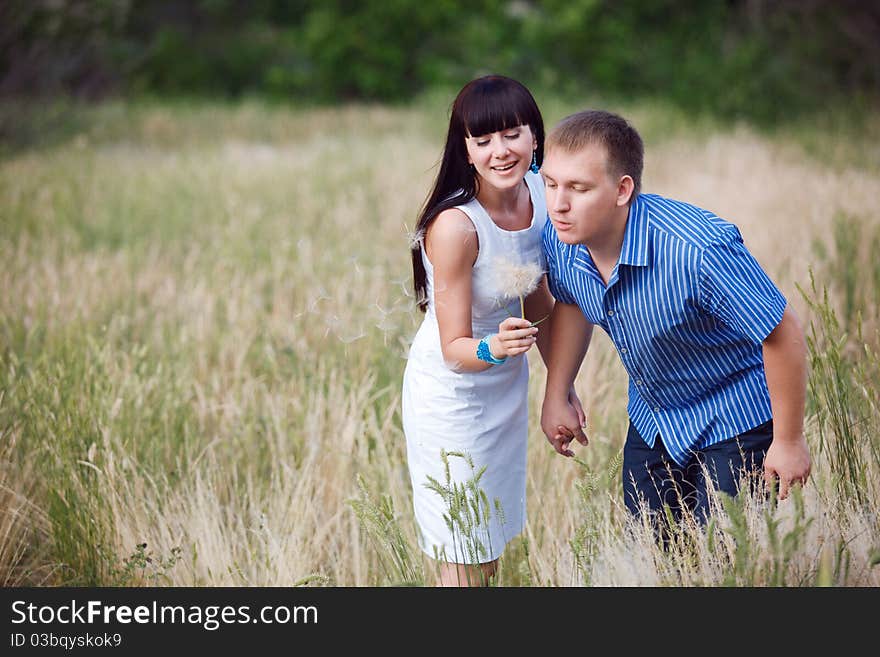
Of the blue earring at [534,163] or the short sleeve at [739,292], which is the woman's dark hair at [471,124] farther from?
the short sleeve at [739,292]

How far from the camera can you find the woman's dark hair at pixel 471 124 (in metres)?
2.16

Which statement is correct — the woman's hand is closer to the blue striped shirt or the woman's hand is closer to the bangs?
the blue striped shirt

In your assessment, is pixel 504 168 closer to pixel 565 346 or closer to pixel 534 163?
pixel 534 163

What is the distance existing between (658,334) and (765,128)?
1240cm

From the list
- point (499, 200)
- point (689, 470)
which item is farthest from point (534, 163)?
point (689, 470)

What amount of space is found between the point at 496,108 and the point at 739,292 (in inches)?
29.0

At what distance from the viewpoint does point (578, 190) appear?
2.08 meters

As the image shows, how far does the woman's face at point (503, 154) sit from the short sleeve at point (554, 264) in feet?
0.67

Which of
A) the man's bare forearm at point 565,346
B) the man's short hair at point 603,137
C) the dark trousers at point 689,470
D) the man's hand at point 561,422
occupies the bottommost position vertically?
the dark trousers at point 689,470

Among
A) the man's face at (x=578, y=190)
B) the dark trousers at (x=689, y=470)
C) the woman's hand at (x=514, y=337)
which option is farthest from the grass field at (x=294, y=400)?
the man's face at (x=578, y=190)

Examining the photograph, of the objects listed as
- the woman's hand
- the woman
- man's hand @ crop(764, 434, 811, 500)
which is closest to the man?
man's hand @ crop(764, 434, 811, 500)

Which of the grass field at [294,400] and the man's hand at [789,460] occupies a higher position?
the grass field at [294,400]

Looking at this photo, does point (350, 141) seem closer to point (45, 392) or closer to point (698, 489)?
point (45, 392)

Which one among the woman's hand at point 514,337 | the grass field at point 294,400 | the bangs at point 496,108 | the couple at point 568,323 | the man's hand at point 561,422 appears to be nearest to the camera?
the woman's hand at point 514,337
